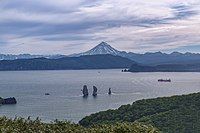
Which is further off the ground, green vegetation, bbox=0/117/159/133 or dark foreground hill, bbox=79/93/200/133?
green vegetation, bbox=0/117/159/133

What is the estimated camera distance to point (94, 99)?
12438 cm

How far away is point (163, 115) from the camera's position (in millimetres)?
51625

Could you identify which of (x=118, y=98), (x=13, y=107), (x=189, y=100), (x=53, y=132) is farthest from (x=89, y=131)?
(x=118, y=98)

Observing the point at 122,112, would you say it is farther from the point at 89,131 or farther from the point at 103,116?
the point at 89,131

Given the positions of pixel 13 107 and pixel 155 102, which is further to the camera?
pixel 13 107

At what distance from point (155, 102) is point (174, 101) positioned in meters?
2.97

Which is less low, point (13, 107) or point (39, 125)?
point (39, 125)

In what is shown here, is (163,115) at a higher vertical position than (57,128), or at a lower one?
lower

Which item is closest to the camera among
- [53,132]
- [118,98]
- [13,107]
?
[53,132]

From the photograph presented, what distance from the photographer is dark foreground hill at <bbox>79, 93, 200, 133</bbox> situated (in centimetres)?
4530

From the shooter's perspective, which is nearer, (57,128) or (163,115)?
(57,128)

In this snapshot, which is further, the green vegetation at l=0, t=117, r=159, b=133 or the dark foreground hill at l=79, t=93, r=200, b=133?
the dark foreground hill at l=79, t=93, r=200, b=133

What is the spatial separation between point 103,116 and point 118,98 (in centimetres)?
6446

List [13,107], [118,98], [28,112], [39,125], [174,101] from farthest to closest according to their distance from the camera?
1. [118,98]
2. [13,107]
3. [28,112]
4. [174,101]
5. [39,125]
